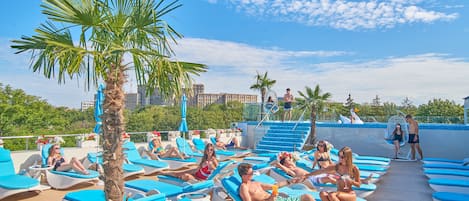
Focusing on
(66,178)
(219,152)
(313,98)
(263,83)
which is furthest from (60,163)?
(263,83)

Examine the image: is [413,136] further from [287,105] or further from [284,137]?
[287,105]

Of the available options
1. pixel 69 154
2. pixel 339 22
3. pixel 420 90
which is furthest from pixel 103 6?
pixel 420 90

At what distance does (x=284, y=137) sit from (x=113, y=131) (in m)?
11.1

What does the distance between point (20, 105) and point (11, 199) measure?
2432 centimetres

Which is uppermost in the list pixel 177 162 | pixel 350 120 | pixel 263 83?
pixel 263 83

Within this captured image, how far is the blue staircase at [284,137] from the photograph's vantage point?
13.0 m

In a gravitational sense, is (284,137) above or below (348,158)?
below

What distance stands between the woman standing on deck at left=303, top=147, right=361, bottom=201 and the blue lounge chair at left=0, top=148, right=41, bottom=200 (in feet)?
15.2

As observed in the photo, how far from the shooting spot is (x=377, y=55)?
20.0 m

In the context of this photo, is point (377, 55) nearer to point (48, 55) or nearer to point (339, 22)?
point (339, 22)

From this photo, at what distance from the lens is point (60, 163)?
6.86 meters

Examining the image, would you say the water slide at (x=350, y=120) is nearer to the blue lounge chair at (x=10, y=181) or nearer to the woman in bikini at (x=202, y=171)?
the woman in bikini at (x=202, y=171)

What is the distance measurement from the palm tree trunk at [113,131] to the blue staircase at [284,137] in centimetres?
993

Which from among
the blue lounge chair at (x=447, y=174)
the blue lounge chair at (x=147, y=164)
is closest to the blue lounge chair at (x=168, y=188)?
the blue lounge chair at (x=147, y=164)
